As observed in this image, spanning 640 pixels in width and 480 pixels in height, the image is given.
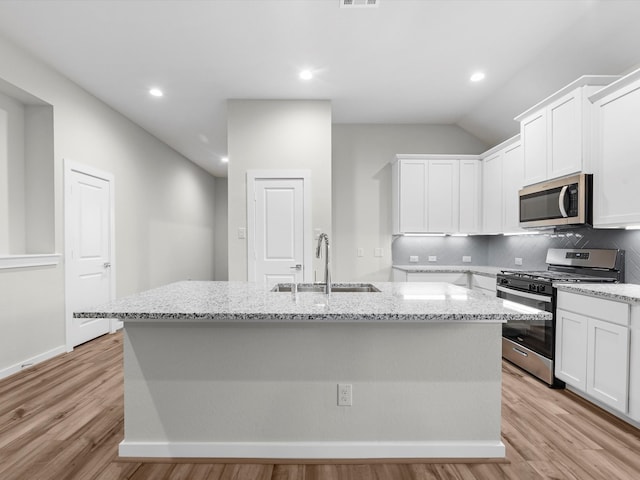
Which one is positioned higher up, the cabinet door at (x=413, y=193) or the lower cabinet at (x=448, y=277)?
the cabinet door at (x=413, y=193)

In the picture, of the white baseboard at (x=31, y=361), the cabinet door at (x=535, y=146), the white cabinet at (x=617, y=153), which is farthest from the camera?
the cabinet door at (x=535, y=146)

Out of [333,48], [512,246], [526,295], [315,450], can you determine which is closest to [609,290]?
[526,295]

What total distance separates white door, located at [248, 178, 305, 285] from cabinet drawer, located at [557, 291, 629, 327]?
2.62 meters

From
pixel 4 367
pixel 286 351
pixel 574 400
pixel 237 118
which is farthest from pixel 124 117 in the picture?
pixel 574 400

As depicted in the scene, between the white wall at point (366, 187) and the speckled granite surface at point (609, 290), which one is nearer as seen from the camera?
the speckled granite surface at point (609, 290)

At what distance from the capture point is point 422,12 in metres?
2.62

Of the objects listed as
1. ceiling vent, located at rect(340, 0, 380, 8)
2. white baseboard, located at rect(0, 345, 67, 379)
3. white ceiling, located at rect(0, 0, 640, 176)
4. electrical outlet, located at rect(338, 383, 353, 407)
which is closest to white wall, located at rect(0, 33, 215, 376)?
white baseboard, located at rect(0, 345, 67, 379)

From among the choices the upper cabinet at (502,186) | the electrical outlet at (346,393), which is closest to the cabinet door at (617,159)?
the upper cabinet at (502,186)

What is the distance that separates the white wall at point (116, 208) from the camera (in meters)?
3.08

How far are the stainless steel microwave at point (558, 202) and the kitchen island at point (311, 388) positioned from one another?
1.61 meters

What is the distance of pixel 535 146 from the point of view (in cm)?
332

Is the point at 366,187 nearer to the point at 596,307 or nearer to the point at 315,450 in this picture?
the point at 596,307

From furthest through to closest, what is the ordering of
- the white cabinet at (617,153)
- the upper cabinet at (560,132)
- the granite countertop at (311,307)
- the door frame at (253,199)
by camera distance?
the door frame at (253,199), the upper cabinet at (560,132), the white cabinet at (617,153), the granite countertop at (311,307)

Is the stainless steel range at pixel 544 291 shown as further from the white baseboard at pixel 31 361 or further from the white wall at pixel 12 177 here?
the white wall at pixel 12 177
